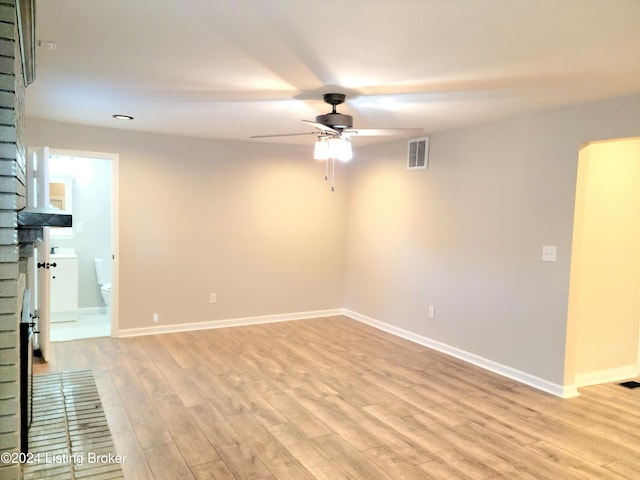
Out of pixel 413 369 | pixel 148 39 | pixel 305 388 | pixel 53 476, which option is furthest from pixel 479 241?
pixel 53 476

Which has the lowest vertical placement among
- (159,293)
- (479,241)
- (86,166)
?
(159,293)

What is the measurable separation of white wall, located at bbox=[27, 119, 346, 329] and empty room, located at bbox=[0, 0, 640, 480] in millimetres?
28

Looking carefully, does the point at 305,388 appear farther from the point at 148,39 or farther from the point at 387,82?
the point at 148,39

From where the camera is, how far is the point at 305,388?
3.86 metres

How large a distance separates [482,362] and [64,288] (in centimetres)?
514

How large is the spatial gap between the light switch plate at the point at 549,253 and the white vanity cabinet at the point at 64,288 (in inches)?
214

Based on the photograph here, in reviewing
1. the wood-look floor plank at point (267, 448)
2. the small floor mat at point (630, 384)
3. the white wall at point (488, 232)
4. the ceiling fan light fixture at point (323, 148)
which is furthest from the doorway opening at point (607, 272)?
the wood-look floor plank at point (267, 448)

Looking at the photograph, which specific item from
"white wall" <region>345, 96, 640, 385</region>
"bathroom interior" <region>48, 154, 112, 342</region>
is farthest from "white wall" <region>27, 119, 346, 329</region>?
"bathroom interior" <region>48, 154, 112, 342</region>

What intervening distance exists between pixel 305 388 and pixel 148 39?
286cm

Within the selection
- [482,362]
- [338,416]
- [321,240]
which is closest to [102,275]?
[321,240]

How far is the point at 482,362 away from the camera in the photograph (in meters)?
4.48

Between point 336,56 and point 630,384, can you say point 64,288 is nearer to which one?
point 336,56

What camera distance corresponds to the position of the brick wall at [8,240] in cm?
149

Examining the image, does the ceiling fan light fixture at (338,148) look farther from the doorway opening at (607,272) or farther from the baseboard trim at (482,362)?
the baseboard trim at (482,362)
